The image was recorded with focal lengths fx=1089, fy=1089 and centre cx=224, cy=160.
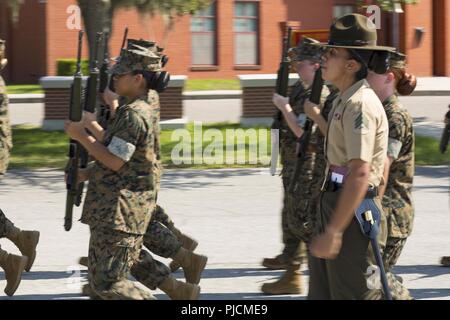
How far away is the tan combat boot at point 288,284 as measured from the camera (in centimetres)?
780

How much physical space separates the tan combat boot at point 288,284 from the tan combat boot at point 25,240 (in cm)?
179

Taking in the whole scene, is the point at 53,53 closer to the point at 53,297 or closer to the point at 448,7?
the point at 448,7

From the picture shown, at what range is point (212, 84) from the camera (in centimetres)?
3200

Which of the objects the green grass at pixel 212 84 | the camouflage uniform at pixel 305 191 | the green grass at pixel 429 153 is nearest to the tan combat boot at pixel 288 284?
the camouflage uniform at pixel 305 191

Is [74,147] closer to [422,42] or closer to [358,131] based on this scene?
[358,131]

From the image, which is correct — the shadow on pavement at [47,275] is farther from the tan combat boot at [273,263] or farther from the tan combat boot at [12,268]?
the tan combat boot at [273,263]

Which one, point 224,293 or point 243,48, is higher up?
point 243,48

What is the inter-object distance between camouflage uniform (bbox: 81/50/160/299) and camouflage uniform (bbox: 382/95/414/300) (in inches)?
56.3

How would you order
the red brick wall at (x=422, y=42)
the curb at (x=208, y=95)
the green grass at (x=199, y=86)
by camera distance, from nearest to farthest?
1. the curb at (x=208, y=95)
2. the green grass at (x=199, y=86)
3. the red brick wall at (x=422, y=42)

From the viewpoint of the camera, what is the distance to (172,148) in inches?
650

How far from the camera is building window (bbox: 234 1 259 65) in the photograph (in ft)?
117

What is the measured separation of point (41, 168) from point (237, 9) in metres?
21.5
